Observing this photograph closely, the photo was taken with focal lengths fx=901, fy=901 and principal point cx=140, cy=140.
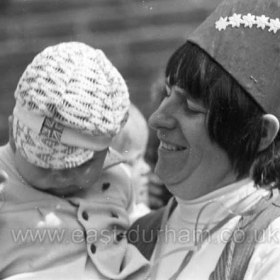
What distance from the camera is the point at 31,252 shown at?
222cm

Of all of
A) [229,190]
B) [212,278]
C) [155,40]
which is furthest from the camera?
[155,40]

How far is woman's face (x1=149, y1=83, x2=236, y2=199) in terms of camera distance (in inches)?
84.3

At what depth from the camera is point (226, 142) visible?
7.04 ft

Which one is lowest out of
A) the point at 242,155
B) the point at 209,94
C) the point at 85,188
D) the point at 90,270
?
the point at 90,270

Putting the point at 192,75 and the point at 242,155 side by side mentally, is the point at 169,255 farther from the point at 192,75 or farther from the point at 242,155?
the point at 192,75

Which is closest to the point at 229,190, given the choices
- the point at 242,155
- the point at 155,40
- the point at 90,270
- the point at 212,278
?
the point at 242,155

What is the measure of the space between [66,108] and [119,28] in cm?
324

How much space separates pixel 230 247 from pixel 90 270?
1.30ft

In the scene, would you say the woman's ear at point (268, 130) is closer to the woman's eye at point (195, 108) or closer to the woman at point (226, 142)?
the woman at point (226, 142)

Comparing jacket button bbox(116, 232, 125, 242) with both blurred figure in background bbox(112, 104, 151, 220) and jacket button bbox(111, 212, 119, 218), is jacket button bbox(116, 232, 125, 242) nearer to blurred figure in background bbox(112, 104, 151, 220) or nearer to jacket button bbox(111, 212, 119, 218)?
jacket button bbox(111, 212, 119, 218)

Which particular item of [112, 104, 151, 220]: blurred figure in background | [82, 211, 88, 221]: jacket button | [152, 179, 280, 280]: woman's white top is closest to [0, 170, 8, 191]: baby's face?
[82, 211, 88, 221]: jacket button

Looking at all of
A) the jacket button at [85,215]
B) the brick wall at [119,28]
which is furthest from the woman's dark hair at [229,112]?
the brick wall at [119,28]

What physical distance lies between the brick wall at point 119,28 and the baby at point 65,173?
9.52 feet

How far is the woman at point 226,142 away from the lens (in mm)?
Result: 2080
